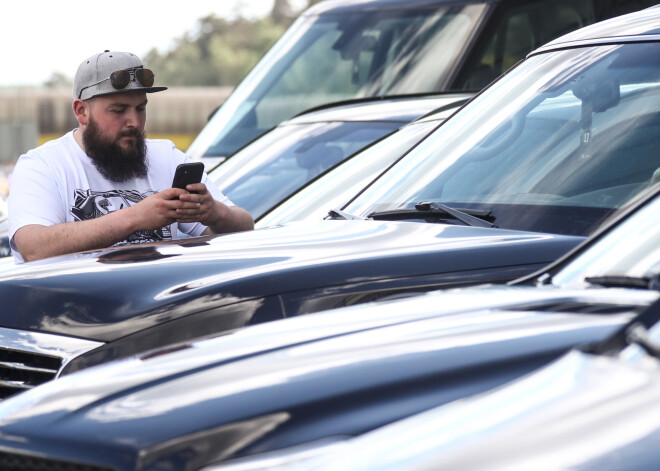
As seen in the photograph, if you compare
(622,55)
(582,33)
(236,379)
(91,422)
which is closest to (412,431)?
(236,379)

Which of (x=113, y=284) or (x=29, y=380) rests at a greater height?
(x=113, y=284)

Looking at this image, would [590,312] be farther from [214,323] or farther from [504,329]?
[214,323]

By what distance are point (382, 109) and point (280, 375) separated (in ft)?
15.0

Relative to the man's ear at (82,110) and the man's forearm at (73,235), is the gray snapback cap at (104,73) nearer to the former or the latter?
the man's ear at (82,110)

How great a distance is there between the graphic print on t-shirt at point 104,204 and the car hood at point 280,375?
2314mm

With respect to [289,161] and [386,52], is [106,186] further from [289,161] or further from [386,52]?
[386,52]

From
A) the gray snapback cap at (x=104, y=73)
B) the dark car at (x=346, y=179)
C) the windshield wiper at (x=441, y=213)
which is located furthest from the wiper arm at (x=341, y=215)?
the gray snapback cap at (x=104, y=73)

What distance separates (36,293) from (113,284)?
0.77 ft

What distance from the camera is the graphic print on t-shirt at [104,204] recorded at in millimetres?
4719

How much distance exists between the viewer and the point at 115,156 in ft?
15.7

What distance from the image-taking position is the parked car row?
73.7 inches

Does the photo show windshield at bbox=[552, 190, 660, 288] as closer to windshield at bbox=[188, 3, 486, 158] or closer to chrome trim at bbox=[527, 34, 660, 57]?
chrome trim at bbox=[527, 34, 660, 57]

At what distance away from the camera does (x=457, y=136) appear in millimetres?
4176

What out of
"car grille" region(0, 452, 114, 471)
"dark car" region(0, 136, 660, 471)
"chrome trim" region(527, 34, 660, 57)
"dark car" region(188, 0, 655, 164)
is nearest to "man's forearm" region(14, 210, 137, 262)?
"chrome trim" region(527, 34, 660, 57)
